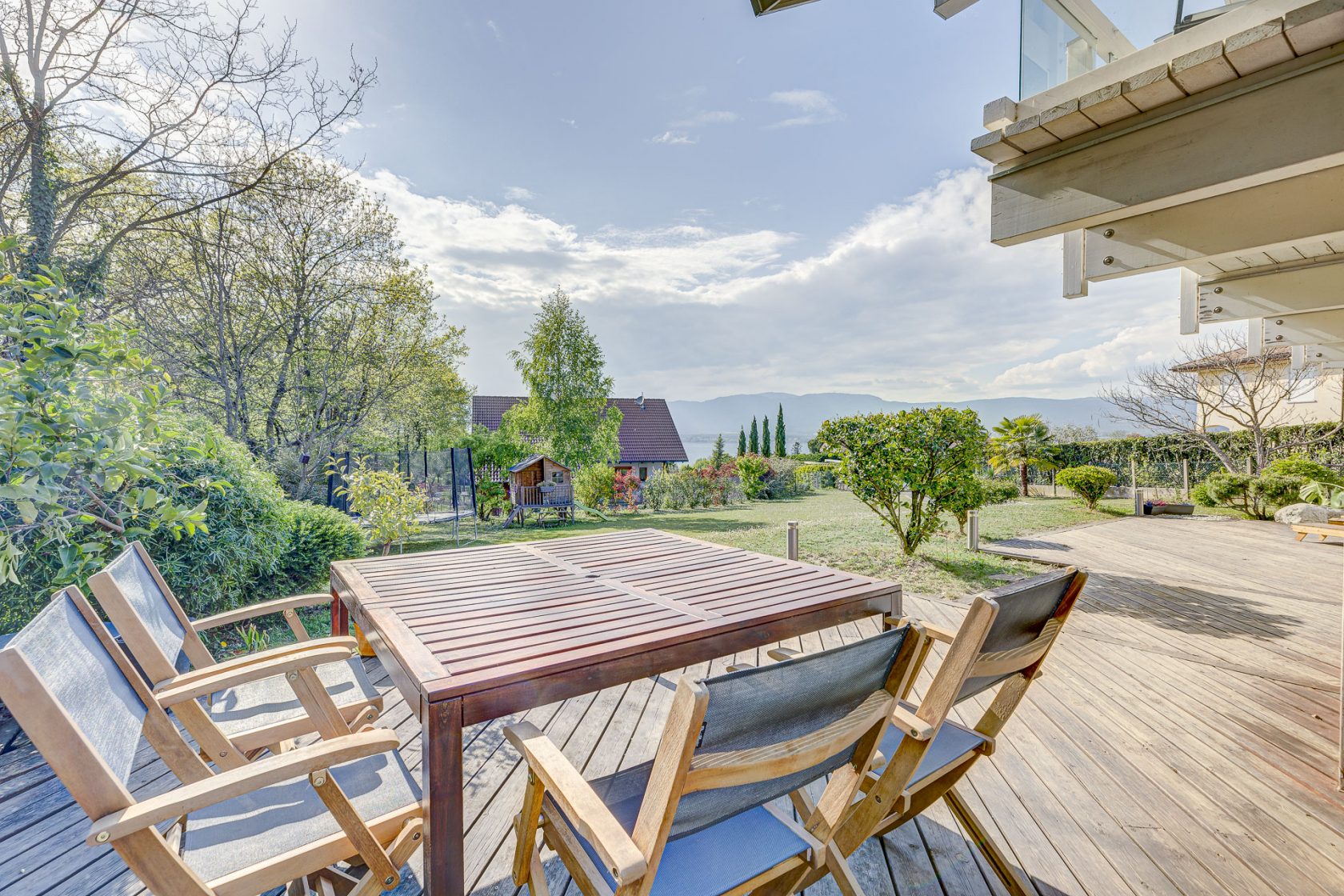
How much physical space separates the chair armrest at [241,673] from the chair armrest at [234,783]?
509mm

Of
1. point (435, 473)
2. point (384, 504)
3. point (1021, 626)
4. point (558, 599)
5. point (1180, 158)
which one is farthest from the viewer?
point (435, 473)

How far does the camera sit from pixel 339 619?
264cm

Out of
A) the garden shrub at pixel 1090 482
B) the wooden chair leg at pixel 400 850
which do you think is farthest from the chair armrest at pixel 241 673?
the garden shrub at pixel 1090 482

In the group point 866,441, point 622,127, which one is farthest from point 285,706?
point 622,127

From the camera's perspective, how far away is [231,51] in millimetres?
4281

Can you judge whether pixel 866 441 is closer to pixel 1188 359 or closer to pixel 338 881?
pixel 338 881

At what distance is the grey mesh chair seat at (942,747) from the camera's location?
58.9 inches

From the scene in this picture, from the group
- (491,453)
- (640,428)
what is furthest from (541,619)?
(640,428)

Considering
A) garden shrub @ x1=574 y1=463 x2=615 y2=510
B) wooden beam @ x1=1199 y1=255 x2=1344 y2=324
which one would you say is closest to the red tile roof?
garden shrub @ x1=574 y1=463 x2=615 y2=510

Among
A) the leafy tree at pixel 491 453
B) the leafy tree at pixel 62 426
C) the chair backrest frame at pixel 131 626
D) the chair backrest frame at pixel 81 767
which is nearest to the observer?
the chair backrest frame at pixel 81 767

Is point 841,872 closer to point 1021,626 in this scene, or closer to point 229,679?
Answer: point 1021,626

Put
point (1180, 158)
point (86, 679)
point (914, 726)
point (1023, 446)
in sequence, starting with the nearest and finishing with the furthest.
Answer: point (86, 679) < point (914, 726) < point (1180, 158) < point (1023, 446)

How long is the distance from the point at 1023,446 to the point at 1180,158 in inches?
639

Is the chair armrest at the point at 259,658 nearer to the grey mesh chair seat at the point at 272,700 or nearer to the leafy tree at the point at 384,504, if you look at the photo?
the grey mesh chair seat at the point at 272,700
